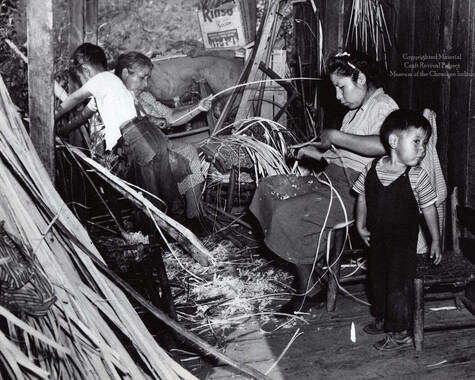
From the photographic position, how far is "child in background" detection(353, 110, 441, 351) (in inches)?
124

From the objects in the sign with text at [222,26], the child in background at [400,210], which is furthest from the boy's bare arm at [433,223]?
the sign with text at [222,26]

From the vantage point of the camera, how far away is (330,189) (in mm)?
3711

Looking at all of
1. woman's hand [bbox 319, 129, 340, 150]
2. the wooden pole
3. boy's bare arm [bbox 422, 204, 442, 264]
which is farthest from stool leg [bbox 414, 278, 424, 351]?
the wooden pole

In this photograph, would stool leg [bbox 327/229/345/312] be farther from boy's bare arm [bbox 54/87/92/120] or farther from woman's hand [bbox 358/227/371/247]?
boy's bare arm [bbox 54/87/92/120]

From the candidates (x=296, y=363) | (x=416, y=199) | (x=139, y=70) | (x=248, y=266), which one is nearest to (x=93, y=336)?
(x=296, y=363)

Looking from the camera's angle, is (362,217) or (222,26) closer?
(362,217)

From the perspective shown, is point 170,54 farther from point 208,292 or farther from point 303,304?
point 303,304

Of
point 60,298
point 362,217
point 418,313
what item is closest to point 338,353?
point 418,313

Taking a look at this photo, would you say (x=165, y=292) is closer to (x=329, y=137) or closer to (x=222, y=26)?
(x=329, y=137)

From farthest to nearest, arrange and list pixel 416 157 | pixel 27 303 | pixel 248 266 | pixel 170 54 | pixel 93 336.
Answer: pixel 170 54, pixel 248 266, pixel 416 157, pixel 93 336, pixel 27 303

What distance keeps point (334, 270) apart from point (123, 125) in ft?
6.86

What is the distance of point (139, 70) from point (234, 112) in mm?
1900

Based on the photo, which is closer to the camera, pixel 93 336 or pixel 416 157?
pixel 93 336

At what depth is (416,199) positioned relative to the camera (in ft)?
10.4
